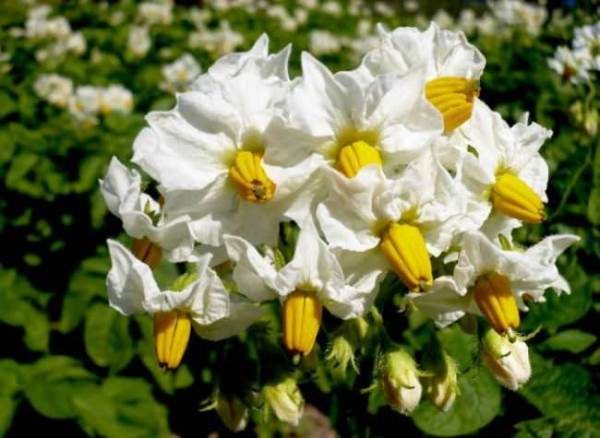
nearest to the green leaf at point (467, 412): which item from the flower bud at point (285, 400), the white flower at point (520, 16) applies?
the flower bud at point (285, 400)

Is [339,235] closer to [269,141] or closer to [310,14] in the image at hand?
[269,141]

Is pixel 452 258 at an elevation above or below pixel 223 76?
below

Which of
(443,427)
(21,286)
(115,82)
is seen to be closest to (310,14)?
(115,82)

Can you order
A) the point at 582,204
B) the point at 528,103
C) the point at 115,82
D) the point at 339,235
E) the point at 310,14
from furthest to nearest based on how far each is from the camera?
the point at 310,14
the point at 115,82
the point at 528,103
the point at 582,204
the point at 339,235

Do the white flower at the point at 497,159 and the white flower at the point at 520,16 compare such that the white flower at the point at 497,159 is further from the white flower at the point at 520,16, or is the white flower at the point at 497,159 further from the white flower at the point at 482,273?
the white flower at the point at 520,16

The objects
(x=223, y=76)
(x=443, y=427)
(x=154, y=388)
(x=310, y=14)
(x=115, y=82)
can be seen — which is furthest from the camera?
(x=310, y=14)

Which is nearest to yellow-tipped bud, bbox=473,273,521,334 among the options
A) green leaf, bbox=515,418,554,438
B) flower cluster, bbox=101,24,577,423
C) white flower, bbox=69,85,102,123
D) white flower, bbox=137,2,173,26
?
flower cluster, bbox=101,24,577,423

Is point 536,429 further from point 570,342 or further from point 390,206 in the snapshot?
point 390,206
